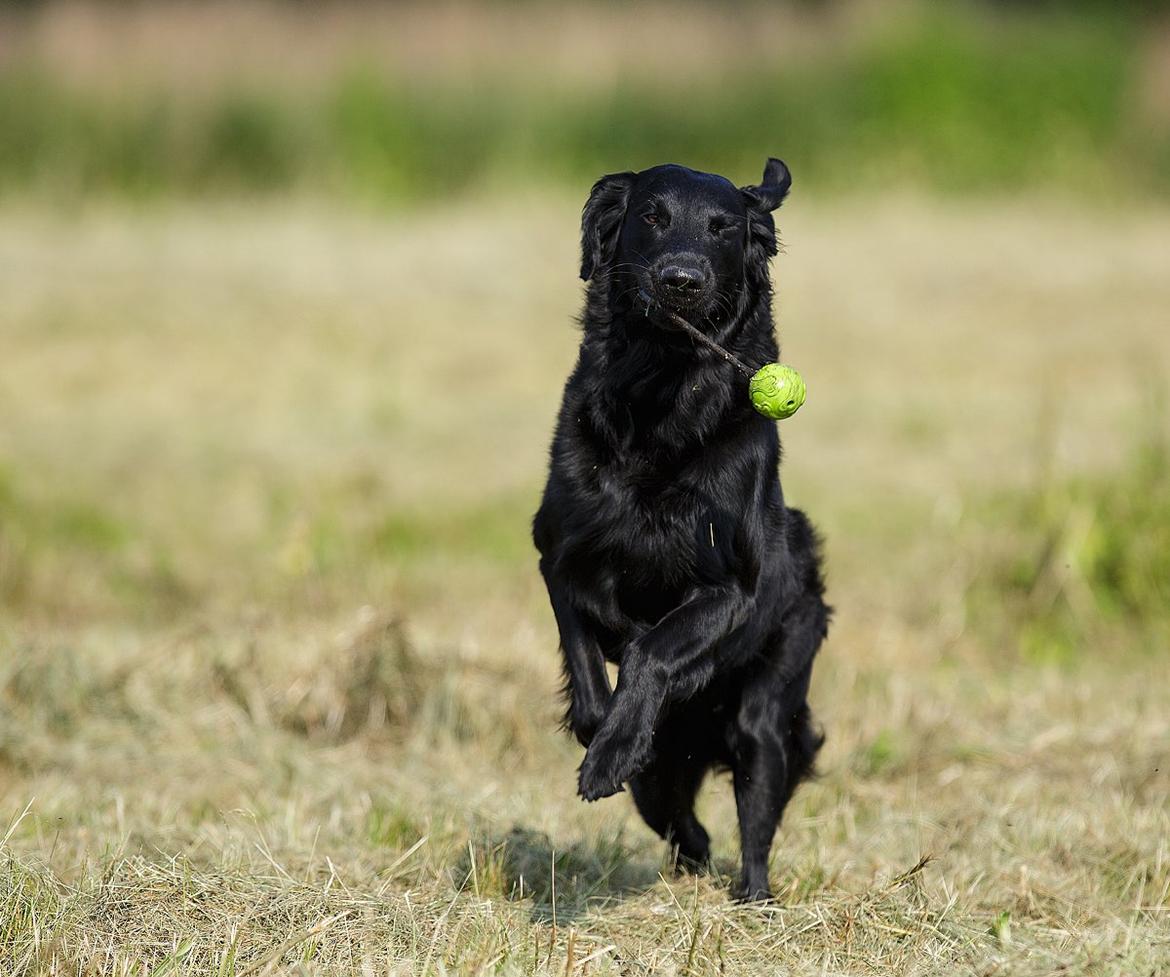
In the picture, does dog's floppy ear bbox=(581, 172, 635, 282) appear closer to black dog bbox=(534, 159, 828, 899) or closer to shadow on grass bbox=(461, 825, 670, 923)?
black dog bbox=(534, 159, 828, 899)

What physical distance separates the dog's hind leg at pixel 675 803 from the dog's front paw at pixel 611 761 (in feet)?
2.76

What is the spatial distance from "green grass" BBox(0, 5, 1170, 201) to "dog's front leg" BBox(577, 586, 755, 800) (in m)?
11.4

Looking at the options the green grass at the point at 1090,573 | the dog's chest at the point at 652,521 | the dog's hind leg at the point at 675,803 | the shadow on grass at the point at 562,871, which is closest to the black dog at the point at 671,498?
the dog's chest at the point at 652,521

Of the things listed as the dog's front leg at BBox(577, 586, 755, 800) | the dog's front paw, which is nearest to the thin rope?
the dog's front leg at BBox(577, 586, 755, 800)

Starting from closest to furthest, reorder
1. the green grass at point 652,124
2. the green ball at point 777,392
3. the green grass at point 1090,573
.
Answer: the green ball at point 777,392, the green grass at point 1090,573, the green grass at point 652,124

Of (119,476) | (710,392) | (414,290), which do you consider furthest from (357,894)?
(414,290)

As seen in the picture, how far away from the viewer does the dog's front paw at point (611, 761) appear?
3857 mm

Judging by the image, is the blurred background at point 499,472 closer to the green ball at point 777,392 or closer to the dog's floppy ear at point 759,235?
the green ball at point 777,392

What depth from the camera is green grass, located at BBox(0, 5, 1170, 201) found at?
1473cm

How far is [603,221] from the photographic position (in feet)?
15.3

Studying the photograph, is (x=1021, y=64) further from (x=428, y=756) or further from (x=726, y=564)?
(x=726, y=564)

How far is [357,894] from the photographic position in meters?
4.20

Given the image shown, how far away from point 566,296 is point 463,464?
11.2ft

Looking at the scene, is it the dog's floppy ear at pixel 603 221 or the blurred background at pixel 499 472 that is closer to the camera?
the blurred background at pixel 499 472
